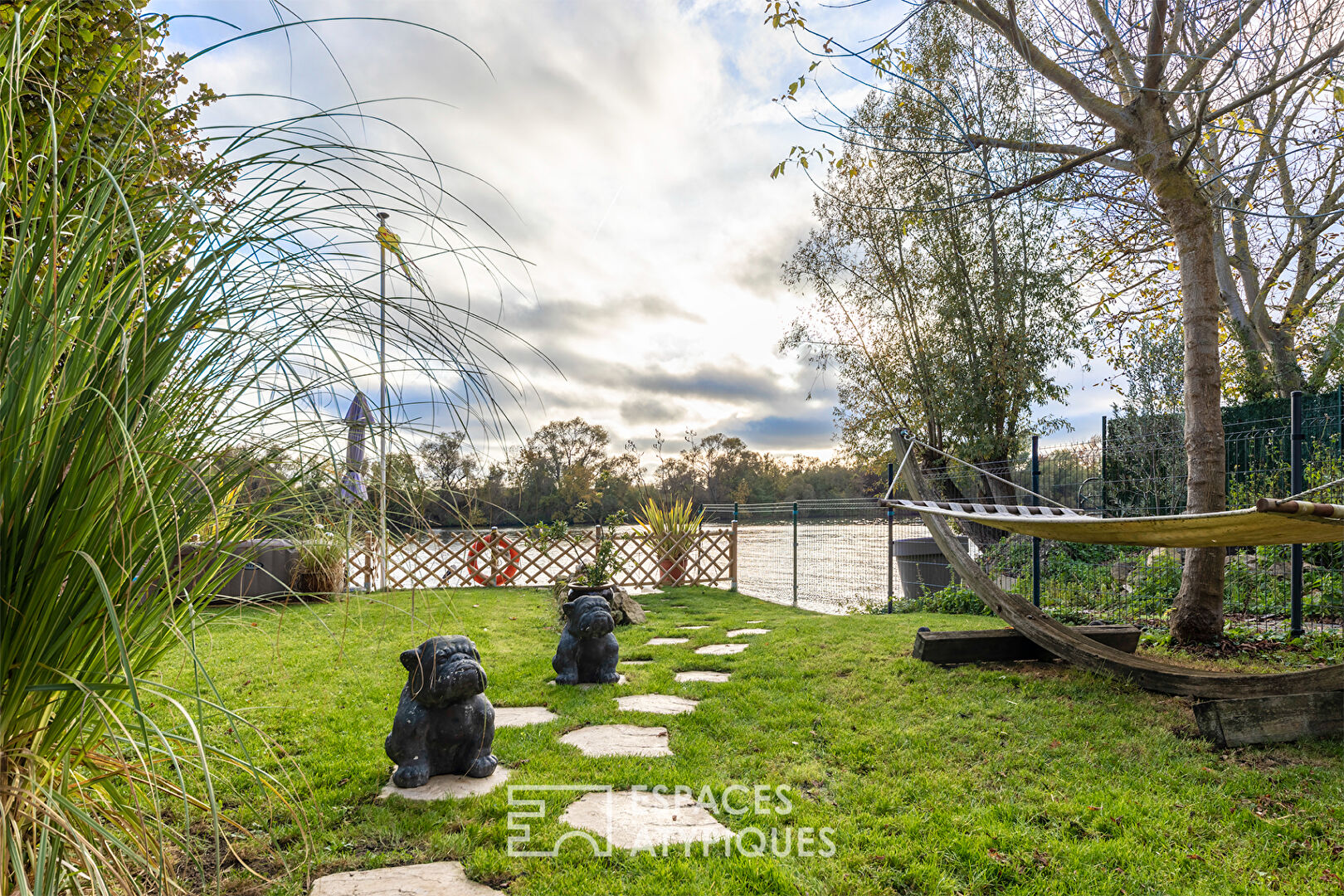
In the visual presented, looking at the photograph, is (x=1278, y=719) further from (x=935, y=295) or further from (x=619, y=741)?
(x=935, y=295)

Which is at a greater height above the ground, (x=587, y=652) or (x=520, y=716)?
(x=587, y=652)

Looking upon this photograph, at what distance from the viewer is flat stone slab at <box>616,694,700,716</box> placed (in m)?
2.83

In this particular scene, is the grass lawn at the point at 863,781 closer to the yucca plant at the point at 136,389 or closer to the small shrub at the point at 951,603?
the yucca plant at the point at 136,389

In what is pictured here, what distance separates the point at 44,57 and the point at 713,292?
14.8 feet

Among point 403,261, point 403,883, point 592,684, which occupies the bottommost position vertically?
point 592,684

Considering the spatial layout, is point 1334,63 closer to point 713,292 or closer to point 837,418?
point 713,292

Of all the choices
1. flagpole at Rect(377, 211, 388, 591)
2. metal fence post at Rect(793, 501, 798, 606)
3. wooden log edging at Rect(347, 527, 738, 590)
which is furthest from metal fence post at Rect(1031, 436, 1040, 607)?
flagpole at Rect(377, 211, 388, 591)

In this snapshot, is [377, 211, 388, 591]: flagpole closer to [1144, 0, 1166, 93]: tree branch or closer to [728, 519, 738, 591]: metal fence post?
[1144, 0, 1166, 93]: tree branch

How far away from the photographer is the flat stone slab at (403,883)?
1394 millimetres

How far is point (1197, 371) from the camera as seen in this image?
3852 millimetres

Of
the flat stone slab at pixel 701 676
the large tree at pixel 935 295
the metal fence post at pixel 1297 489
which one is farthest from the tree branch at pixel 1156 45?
the large tree at pixel 935 295

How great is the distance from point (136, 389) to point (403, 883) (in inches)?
47.1

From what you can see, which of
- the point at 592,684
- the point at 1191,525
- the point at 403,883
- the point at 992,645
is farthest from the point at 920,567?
the point at 403,883

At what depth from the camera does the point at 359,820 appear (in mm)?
1749
